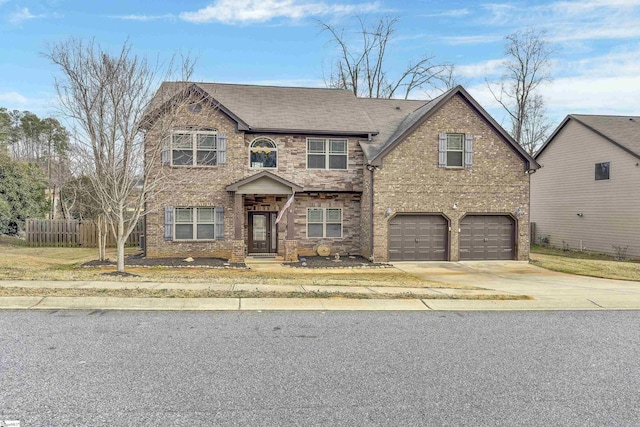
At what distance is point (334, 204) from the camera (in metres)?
20.9

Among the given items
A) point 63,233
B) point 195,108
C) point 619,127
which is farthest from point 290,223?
point 619,127

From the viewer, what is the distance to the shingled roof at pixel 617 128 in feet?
75.1

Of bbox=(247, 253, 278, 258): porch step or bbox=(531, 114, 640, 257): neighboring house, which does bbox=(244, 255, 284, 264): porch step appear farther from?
bbox=(531, 114, 640, 257): neighboring house

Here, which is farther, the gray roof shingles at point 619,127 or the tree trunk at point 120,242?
the gray roof shingles at point 619,127

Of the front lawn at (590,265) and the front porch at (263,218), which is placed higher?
the front porch at (263,218)

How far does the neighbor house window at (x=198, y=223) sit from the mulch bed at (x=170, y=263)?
Result: 46.1 inches

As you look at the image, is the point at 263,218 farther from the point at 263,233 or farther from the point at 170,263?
the point at 170,263

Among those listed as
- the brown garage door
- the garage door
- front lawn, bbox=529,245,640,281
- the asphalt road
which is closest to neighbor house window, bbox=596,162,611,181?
front lawn, bbox=529,245,640,281

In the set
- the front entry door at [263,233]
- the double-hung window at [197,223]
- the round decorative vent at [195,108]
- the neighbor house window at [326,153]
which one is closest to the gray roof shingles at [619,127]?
the neighbor house window at [326,153]

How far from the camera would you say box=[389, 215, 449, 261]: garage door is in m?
19.8

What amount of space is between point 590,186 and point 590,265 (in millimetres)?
7606

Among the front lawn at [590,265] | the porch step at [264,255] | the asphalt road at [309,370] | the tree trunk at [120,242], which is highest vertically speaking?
the tree trunk at [120,242]

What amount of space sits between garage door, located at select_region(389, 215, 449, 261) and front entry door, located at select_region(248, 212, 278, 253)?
5377 mm

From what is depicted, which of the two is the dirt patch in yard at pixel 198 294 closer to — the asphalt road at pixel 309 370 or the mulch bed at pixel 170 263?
the asphalt road at pixel 309 370
